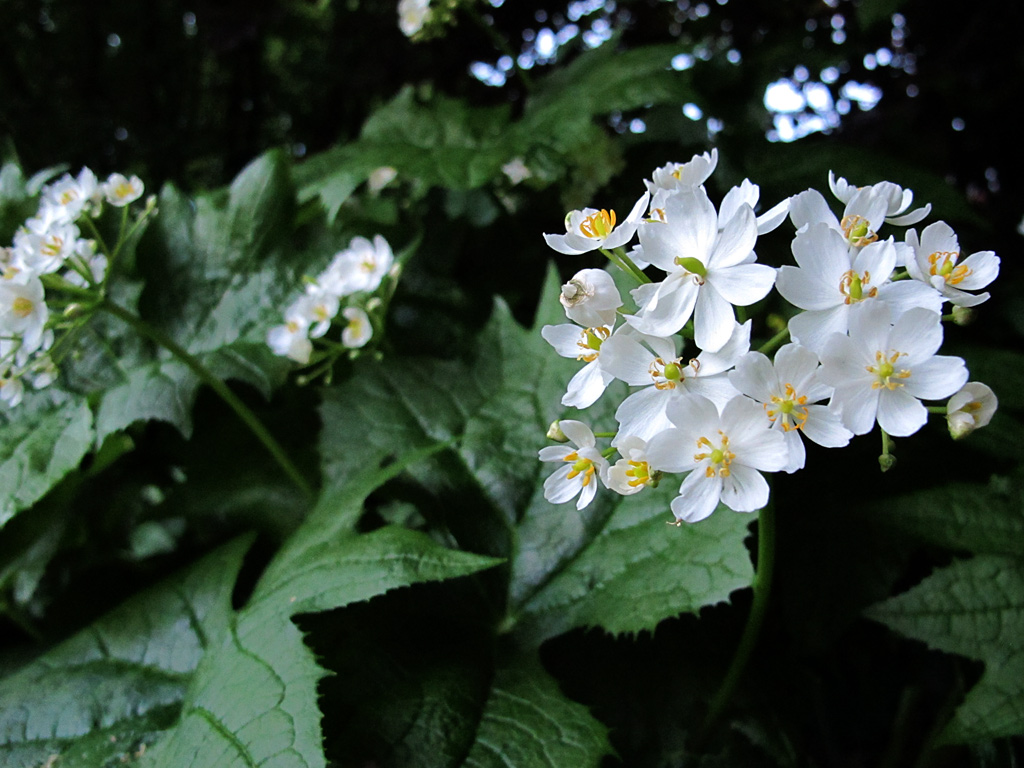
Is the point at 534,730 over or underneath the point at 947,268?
underneath

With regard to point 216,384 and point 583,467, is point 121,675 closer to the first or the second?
point 216,384

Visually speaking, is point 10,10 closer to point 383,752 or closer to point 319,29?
point 319,29

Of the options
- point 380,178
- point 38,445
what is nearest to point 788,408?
point 38,445

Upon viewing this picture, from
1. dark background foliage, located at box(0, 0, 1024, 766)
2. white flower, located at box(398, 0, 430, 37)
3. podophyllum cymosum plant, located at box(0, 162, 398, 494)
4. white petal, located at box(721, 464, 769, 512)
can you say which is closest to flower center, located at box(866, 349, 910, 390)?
white petal, located at box(721, 464, 769, 512)

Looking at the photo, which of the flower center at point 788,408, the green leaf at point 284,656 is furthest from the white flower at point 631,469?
the green leaf at point 284,656

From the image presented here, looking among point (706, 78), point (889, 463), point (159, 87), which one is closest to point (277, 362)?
point (889, 463)

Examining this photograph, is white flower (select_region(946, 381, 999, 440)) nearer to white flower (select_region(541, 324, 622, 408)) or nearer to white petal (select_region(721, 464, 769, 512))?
white petal (select_region(721, 464, 769, 512))

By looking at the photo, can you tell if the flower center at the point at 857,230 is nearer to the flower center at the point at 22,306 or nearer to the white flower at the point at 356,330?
the white flower at the point at 356,330
